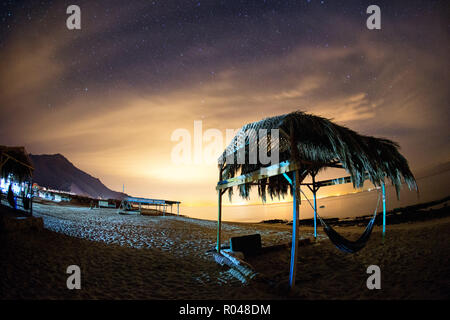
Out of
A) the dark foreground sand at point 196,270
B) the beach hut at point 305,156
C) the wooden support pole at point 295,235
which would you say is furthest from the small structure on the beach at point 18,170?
the wooden support pole at point 295,235

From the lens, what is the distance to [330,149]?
5848 mm

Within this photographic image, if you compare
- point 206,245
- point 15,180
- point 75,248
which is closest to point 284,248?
point 206,245

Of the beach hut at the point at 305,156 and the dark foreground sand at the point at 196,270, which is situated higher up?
the beach hut at the point at 305,156

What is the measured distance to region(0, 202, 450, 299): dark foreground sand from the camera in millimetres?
3480

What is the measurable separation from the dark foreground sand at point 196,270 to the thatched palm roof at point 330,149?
1.91 m

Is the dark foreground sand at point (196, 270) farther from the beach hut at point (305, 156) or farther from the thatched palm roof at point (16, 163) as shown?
the thatched palm roof at point (16, 163)

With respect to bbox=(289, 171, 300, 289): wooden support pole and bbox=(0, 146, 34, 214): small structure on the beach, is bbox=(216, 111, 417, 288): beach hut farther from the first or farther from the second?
bbox=(0, 146, 34, 214): small structure on the beach

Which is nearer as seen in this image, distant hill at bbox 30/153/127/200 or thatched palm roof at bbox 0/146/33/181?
thatched palm roof at bbox 0/146/33/181

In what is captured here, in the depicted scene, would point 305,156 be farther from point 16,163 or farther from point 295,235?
point 16,163

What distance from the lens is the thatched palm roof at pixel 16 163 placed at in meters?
8.76

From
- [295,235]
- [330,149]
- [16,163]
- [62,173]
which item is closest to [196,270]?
[295,235]

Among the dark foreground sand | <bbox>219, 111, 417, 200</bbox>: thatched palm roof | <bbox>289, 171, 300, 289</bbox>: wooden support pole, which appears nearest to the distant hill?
the dark foreground sand

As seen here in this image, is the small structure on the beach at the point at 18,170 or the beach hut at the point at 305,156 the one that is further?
the small structure on the beach at the point at 18,170
